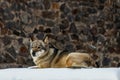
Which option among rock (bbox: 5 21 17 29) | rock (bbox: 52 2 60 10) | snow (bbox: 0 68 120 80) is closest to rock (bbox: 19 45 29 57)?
rock (bbox: 5 21 17 29)

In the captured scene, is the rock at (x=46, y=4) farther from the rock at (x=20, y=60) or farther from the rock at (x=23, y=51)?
the rock at (x=20, y=60)

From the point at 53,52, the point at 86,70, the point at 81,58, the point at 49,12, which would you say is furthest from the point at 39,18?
the point at 86,70

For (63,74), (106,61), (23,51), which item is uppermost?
(63,74)

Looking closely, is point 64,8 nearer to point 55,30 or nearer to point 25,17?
point 55,30

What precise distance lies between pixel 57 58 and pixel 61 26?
2.67m

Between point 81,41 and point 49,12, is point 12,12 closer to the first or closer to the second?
point 49,12

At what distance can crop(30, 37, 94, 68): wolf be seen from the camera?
5.13 ft

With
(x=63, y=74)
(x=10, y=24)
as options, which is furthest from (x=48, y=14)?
(x=63, y=74)

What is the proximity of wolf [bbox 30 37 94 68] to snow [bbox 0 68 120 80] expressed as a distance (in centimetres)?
18

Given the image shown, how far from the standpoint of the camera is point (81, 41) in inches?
197

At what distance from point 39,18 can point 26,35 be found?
0.30 meters

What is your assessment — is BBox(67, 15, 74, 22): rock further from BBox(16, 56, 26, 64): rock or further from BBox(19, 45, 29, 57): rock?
BBox(16, 56, 26, 64): rock

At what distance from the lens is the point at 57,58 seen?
7.54 ft

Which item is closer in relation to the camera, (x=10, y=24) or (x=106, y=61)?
(x=10, y=24)
